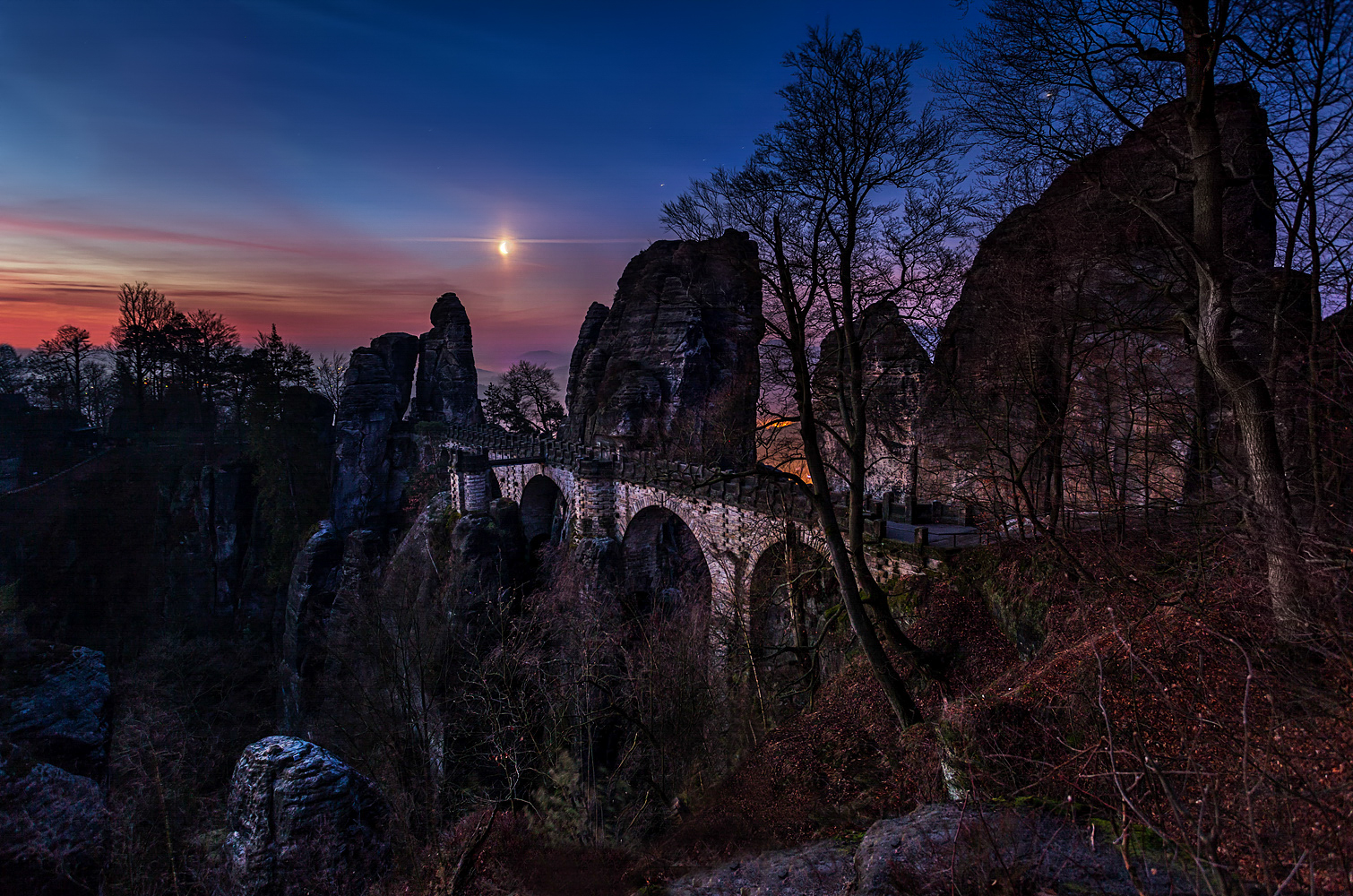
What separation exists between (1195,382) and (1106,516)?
96.6 inches

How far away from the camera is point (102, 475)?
3234cm

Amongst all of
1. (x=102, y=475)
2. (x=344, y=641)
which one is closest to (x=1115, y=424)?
(x=344, y=641)

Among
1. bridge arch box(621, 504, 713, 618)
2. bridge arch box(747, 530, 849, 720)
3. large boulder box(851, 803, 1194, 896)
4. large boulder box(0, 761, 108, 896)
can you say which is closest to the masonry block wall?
bridge arch box(747, 530, 849, 720)

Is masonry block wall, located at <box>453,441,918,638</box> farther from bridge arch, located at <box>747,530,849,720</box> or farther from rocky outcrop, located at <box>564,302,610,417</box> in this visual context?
rocky outcrop, located at <box>564,302,610,417</box>

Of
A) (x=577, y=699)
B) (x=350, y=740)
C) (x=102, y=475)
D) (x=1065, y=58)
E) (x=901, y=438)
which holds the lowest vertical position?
(x=350, y=740)

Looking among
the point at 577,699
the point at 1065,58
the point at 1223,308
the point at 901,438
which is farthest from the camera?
the point at 901,438

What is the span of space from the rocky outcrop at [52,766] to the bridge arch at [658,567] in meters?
13.8

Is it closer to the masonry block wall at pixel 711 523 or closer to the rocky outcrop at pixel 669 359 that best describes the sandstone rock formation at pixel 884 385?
the masonry block wall at pixel 711 523

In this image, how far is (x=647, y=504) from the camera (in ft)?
69.6

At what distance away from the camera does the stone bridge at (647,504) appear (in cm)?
1410

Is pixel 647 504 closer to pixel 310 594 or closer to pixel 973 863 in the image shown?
pixel 973 863

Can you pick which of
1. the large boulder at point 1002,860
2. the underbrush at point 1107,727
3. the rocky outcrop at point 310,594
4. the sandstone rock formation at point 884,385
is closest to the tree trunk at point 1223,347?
the underbrush at point 1107,727

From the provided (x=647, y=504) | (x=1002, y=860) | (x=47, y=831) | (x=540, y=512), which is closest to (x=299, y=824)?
(x=47, y=831)

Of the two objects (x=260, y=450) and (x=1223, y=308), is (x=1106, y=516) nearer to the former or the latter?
(x=1223, y=308)
